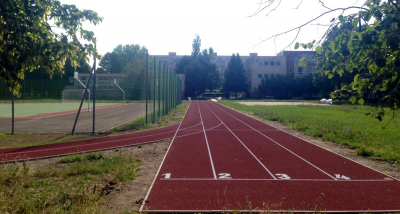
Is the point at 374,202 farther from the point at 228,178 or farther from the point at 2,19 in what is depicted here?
the point at 2,19

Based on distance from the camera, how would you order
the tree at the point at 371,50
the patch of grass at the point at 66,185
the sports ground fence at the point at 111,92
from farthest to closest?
the sports ground fence at the point at 111,92 < the patch of grass at the point at 66,185 < the tree at the point at 371,50

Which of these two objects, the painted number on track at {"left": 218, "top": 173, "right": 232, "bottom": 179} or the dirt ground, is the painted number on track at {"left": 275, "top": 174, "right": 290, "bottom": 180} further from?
the dirt ground

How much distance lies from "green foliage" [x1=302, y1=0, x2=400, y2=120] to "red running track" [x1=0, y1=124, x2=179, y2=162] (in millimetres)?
8552

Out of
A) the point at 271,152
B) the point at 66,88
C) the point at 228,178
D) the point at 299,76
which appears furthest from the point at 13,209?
the point at 299,76

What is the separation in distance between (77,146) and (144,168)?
15.6 feet

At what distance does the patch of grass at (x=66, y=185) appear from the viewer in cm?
530

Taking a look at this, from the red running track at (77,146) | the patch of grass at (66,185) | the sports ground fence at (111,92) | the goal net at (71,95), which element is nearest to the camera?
the patch of grass at (66,185)

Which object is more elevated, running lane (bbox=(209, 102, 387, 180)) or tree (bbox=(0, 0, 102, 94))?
tree (bbox=(0, 0, 102, 94))

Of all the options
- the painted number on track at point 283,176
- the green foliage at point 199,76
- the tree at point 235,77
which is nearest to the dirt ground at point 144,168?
the painted number on track at point 283,176

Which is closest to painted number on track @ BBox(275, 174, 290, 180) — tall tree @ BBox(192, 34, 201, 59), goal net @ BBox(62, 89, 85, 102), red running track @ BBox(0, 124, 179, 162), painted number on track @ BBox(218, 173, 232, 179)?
painted number on track @ BBox(218, 173, 232, 179)

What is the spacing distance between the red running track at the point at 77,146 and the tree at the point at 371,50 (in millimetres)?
8535

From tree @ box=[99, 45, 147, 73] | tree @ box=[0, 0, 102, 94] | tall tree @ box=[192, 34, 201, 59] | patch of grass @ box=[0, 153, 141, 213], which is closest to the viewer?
patch of grass @ box=[0, 153, 141, 213]

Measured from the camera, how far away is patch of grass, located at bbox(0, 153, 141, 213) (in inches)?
209

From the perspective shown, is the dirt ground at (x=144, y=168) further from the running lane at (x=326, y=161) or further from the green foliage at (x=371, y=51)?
the green foliage at (x=371, y=51)
